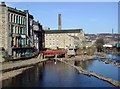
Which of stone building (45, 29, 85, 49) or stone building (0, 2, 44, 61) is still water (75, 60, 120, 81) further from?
stone building (45, 29, 85, 49)

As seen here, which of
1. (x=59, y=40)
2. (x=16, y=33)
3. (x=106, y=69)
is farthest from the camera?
(x=59, y=40)

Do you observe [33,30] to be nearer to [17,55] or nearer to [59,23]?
[17,55]

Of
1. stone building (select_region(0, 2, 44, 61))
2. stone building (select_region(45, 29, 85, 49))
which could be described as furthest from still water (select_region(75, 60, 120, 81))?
stone building (select_region(45, 29, 85, 49))

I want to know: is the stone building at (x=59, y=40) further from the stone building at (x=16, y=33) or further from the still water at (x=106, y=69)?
the still water at (x=106, y=69)

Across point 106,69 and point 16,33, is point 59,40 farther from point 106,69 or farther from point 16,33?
point 106,69

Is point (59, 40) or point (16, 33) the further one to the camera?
point (59, 40)

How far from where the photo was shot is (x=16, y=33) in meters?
80.1

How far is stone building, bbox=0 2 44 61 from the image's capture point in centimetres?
7325

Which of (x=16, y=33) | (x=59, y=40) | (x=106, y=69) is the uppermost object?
(x=16, y=33)

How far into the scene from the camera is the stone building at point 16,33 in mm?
73250

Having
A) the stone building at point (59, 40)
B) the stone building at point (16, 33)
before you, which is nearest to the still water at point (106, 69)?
the stone building at point (16, 33)

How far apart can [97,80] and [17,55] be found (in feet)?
127

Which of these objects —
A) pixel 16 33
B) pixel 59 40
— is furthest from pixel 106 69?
pixel 59 40

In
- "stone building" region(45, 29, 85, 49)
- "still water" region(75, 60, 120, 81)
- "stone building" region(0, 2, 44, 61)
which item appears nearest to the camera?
"still water" region(75, 60, 120, 81)
